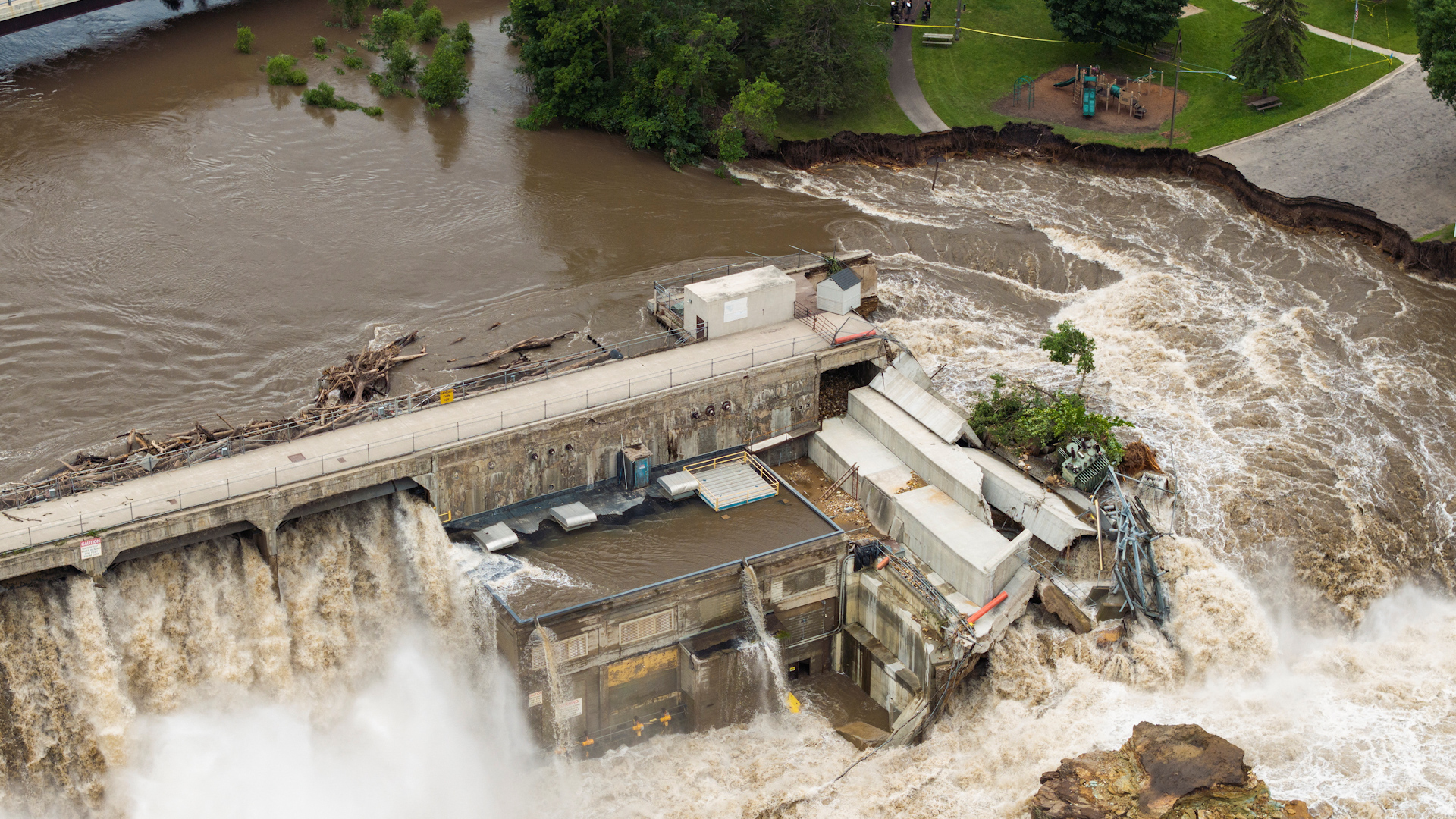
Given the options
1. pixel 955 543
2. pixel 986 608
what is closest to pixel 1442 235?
pixel 955 543

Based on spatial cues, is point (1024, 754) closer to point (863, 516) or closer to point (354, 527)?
point (863, 516)

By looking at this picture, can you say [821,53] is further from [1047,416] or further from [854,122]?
[1047,416]

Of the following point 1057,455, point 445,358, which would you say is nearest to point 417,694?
point 445,358

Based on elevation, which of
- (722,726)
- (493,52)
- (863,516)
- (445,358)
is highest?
(493,52)

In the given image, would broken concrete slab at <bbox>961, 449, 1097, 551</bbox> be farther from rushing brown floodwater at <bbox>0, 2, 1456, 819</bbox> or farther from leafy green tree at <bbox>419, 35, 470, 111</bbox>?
leafy green tree at <bbox>419, 35, 470, 111</bbox>

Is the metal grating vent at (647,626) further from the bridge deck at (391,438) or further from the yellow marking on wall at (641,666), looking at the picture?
the bridge deck at (391,438)

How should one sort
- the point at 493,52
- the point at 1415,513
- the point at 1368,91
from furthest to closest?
the point at 493,52, the point at 1368,91, the point at 1415,513
